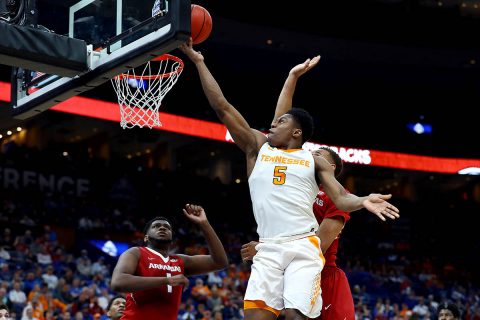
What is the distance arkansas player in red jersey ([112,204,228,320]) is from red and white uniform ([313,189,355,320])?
852mm

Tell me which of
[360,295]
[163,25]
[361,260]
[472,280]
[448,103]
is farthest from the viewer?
[448,103]

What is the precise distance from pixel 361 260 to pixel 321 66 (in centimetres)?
638

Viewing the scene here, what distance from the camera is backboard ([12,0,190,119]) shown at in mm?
5254

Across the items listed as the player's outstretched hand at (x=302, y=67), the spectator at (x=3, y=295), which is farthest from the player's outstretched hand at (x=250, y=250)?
the spectator at (x=3, y=295)

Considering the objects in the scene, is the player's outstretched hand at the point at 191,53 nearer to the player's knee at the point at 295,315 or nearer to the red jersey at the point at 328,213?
the red jersey at the point at 328,213

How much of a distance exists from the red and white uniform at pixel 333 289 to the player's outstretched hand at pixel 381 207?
0.97m

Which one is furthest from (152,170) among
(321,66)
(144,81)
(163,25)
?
(163,25)

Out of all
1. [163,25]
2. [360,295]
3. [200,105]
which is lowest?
[360,295]

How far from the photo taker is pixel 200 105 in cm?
2391

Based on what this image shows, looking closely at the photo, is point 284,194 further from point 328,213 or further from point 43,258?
point 43,258

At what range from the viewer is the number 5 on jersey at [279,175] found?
180 inches

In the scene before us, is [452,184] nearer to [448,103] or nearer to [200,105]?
[448,103]

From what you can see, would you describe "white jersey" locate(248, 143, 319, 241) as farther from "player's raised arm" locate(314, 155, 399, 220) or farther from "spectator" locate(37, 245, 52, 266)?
"spectator" locate(37, 245, 52, 266)

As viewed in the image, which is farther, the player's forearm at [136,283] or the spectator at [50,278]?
the spectator at [50,278]
